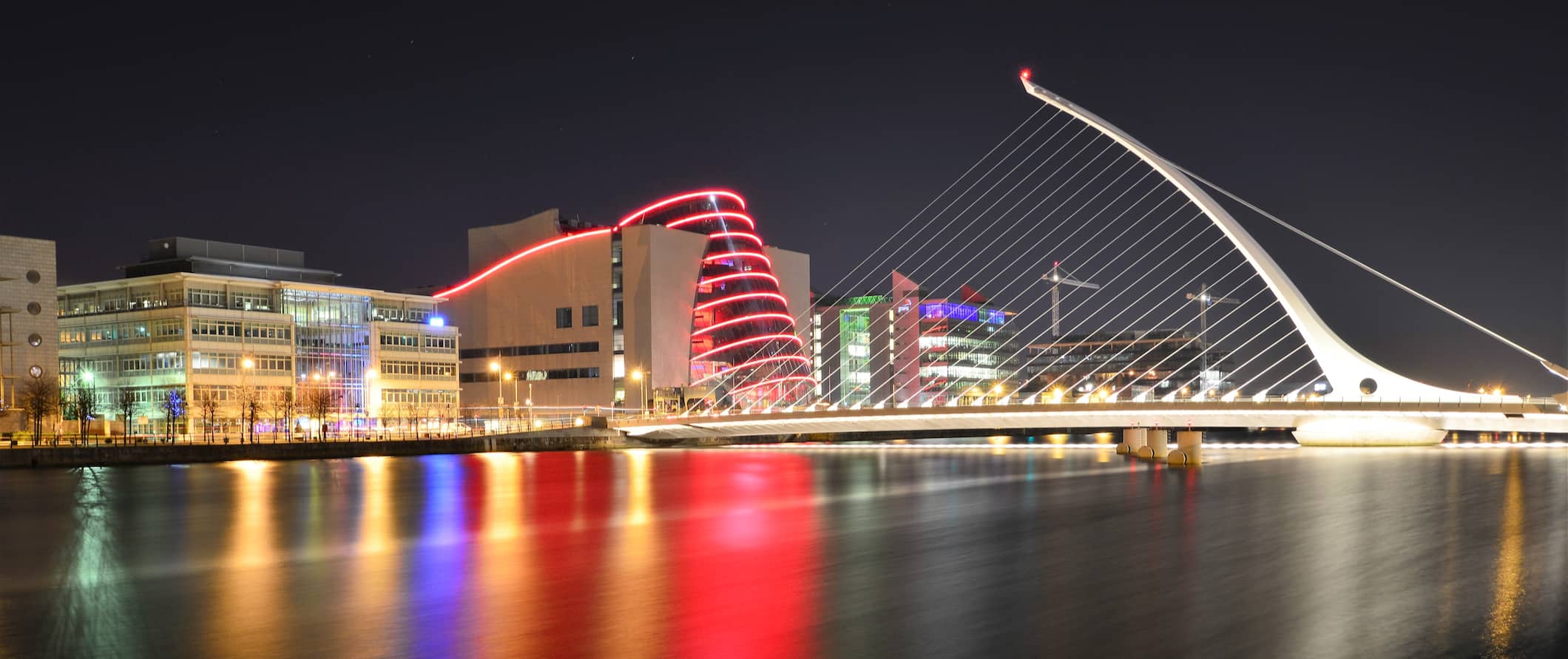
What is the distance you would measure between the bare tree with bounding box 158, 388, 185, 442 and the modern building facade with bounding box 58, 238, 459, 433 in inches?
9.9

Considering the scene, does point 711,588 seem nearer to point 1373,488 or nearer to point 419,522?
point 419,522

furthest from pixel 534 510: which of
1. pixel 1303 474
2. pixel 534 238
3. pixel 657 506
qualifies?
pixel 534 238

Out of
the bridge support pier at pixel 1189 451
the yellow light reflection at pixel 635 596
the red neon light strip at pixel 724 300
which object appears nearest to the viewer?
the yellow light reflection at pixel 635 596

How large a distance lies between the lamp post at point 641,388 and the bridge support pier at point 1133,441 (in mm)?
38379

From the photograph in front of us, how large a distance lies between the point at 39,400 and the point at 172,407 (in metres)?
7.97

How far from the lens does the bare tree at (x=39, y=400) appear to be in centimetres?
5638

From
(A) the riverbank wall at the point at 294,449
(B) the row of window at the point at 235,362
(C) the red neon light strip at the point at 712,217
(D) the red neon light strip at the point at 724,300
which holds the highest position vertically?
(C) the red neon light strip at the point at 712,217

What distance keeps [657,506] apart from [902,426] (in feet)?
80.7

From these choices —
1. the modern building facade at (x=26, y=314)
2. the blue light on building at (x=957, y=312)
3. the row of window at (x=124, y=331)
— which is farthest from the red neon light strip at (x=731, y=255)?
the blue light on building at (x=957, y=312)

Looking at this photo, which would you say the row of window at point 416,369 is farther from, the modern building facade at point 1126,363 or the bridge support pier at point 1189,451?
the modern building facade at point 1126,363

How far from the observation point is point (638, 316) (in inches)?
3489

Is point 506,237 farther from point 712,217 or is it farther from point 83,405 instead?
point 83,405

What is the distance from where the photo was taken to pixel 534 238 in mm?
99125

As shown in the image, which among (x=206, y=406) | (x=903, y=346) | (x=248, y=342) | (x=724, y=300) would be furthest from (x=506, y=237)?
(x=903, y=346)
